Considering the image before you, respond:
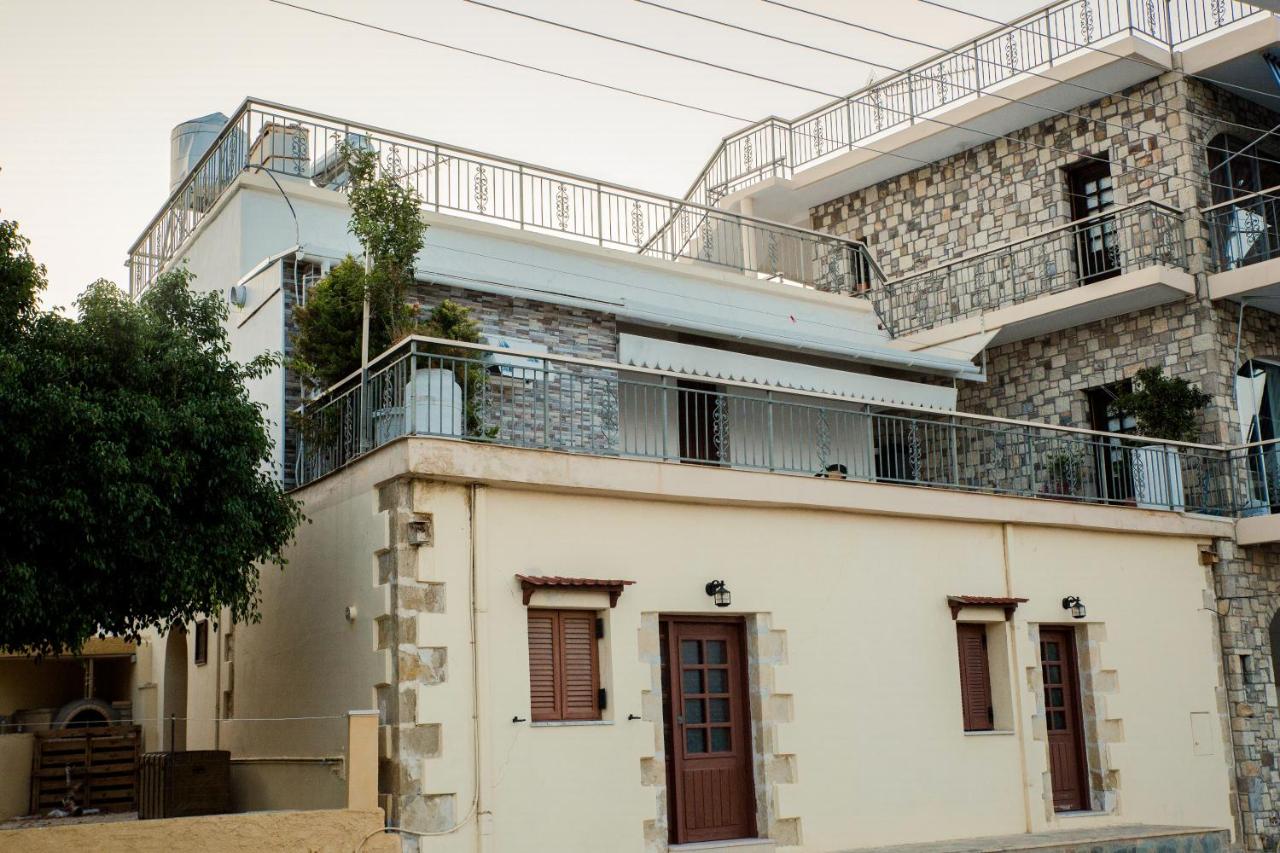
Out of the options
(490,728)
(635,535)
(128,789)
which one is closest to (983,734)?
(635,535)

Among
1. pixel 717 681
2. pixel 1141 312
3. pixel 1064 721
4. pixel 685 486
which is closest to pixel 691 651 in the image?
pixel 717 681

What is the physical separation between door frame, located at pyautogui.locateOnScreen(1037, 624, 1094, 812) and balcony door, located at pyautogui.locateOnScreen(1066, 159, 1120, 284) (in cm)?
596

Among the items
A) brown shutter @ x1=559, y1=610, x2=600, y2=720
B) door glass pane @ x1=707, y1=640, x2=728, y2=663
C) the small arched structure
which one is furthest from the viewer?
the small arched structure

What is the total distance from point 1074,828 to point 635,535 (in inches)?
271

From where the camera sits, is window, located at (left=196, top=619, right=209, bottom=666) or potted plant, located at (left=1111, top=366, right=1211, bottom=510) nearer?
window, located at (left=196, top=619, right=209, bottom=666)

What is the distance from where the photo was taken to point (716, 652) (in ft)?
47.5

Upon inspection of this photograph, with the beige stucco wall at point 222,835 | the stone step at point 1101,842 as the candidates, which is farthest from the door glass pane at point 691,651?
the beige stucco wall at point 222,835

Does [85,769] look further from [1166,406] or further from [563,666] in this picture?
[1166,406]

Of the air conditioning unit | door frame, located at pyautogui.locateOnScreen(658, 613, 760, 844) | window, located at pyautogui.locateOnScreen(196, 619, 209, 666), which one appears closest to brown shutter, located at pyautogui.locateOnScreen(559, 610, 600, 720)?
door frame, located at pyautogui.locateOnScreen(658, 613, 760, 844)

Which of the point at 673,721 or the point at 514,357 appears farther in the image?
the point at 514,357

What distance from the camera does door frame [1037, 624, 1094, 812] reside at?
56.7 ft

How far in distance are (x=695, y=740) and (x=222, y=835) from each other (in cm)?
499

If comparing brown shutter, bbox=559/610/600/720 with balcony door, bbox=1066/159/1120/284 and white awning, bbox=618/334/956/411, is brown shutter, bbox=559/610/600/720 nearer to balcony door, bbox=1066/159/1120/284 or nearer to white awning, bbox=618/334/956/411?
white awning, bbox=618/334/956/411

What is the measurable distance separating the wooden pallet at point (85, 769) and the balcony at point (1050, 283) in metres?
13.3
